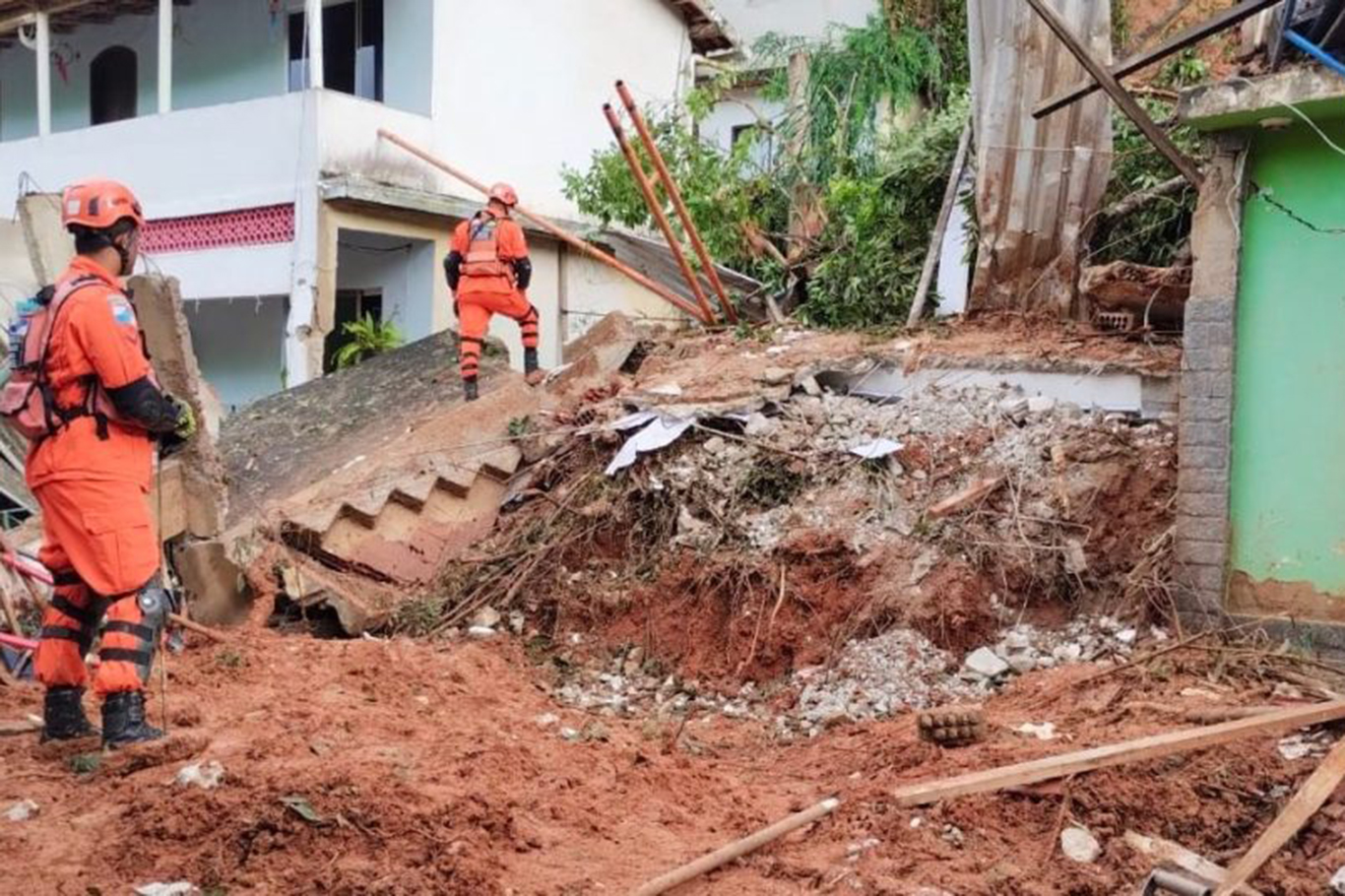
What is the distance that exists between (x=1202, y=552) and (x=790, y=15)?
1455 centimetres

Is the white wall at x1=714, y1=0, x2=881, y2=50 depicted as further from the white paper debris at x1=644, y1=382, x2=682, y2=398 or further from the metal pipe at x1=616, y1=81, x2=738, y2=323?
the white paper debris at x1=644, y1=382, x2=682, y2=398

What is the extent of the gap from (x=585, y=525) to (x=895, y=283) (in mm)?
3444

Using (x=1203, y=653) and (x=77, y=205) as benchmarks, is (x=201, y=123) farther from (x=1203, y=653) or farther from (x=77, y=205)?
(x=1203, y=653)

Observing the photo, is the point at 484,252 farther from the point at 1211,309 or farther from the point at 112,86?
the point at 112,86

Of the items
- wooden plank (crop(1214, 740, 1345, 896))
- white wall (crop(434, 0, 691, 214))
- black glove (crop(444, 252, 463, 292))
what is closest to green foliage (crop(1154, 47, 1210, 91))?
black glove (crop(444, 252, 463, 292))

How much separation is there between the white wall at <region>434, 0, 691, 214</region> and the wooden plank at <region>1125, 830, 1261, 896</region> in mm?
11450

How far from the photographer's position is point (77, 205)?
438 centimetres

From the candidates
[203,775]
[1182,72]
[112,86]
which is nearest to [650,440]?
[203,775]

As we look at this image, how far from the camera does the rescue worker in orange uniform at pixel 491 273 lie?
8.80m

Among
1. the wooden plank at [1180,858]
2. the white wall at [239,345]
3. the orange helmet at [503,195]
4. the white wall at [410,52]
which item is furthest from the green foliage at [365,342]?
the wooden plank at [1180,858]

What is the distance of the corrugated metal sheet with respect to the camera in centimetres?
753

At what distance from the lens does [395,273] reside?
13.7 metres

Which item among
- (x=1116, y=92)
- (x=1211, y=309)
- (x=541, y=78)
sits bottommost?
(x=1211, y=309)

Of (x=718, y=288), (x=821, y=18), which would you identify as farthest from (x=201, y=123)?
(x=821, y=18)
